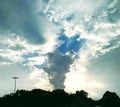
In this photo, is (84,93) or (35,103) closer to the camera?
(35,103)

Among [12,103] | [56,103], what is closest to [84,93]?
[56,103]

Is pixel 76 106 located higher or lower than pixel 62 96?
lower

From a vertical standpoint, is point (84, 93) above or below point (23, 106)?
above

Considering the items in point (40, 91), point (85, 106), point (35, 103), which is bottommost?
point (85, 106)

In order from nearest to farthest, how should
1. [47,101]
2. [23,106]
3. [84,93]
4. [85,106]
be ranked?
[85,106] → [23,106] → [47,101] → [84,93]

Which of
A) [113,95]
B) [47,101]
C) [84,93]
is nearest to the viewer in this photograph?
[47,101]

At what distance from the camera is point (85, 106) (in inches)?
2653

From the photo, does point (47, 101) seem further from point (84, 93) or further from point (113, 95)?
point (84, 93)

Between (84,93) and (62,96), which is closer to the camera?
(62,96)

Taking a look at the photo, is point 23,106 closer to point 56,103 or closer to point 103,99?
point 56,103

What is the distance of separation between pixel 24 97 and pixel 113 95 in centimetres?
3437

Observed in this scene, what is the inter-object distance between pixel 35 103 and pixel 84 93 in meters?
38.1

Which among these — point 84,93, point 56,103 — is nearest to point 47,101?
point 56,103

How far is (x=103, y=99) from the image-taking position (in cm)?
8975
